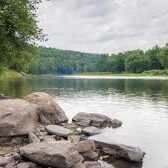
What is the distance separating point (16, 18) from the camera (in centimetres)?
3862

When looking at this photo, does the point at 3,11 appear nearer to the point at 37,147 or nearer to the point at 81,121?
the point at 81,121

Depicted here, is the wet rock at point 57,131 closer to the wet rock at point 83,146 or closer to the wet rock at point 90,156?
the wet rock at point 83,146

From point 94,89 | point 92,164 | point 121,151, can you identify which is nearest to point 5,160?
point 92,164

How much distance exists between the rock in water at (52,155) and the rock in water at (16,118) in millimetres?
5357

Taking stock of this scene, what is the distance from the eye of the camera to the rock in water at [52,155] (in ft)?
63.6

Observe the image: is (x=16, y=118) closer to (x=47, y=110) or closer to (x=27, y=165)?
(x=47, y=110)

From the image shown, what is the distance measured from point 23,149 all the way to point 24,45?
23.4 meters

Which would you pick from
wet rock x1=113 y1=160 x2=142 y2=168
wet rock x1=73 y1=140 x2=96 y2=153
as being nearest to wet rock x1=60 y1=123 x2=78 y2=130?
wet rock x1=73 y1=140 x2=96 y2=153

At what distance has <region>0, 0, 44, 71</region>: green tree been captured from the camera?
38.0 metres

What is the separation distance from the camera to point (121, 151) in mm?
23516

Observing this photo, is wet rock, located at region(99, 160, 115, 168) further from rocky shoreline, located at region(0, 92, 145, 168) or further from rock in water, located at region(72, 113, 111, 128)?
rock in water, located at region(72, 113, 111, 128)

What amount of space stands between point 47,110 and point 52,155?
13.5 m

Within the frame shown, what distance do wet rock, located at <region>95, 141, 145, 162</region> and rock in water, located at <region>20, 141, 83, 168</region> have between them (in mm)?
3679

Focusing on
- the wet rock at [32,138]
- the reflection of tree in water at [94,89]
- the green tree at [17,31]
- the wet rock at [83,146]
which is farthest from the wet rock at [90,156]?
the reflection of tree in water at [94,89]
